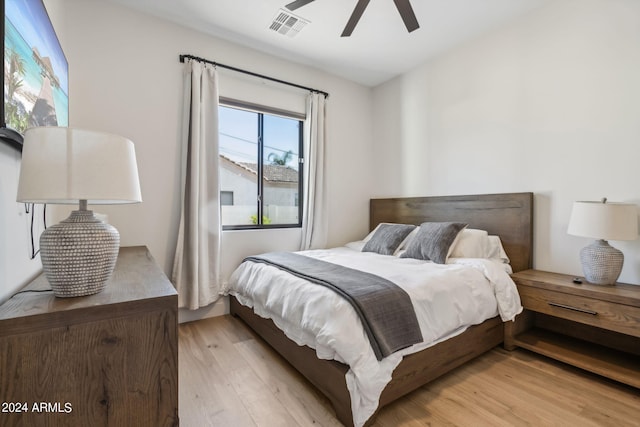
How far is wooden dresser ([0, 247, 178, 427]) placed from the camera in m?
0.77

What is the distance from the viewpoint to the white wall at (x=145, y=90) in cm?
238

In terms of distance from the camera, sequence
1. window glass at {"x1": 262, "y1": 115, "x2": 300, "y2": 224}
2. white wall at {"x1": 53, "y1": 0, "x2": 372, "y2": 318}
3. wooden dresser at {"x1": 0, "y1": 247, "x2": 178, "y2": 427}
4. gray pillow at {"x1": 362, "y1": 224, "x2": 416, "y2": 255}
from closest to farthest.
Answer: wooden dresser at {"x1": 0, "y1": 247, "x2": 178, "y2": 427} < white wall at {"x1": 53, "y1": 0, "x2": 372, "y2": 318} < gray pillow at {"x1": 362, "y1": 224, "x2": 416, "y2": 255} < window glass at {"x1": 262, "y1": 115, "x2": 300, "y2": 224}

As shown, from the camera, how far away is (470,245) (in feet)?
8.55

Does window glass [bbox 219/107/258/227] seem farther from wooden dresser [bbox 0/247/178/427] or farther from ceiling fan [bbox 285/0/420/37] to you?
wooden dresser [bbox 0/247/178/427]

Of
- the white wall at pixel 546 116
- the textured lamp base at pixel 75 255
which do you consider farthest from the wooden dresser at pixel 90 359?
the white wall at pixel 546 116

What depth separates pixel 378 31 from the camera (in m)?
2.81

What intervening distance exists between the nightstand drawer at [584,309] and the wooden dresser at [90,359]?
2399 mm

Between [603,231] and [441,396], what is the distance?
1.52 m

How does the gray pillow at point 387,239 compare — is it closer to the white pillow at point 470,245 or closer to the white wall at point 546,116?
the white pillow at point 470,245

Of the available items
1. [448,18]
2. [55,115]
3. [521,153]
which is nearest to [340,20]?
[448,18]

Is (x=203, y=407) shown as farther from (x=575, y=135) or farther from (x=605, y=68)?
(x=605, y=68)

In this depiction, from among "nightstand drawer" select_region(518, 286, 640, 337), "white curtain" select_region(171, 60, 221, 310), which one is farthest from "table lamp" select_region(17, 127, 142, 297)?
"nightstand drawer" select_region(518, 286, 640, 337)

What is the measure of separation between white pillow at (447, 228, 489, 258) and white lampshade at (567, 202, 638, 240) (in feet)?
2.33

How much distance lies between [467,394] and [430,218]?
6.18 feet
